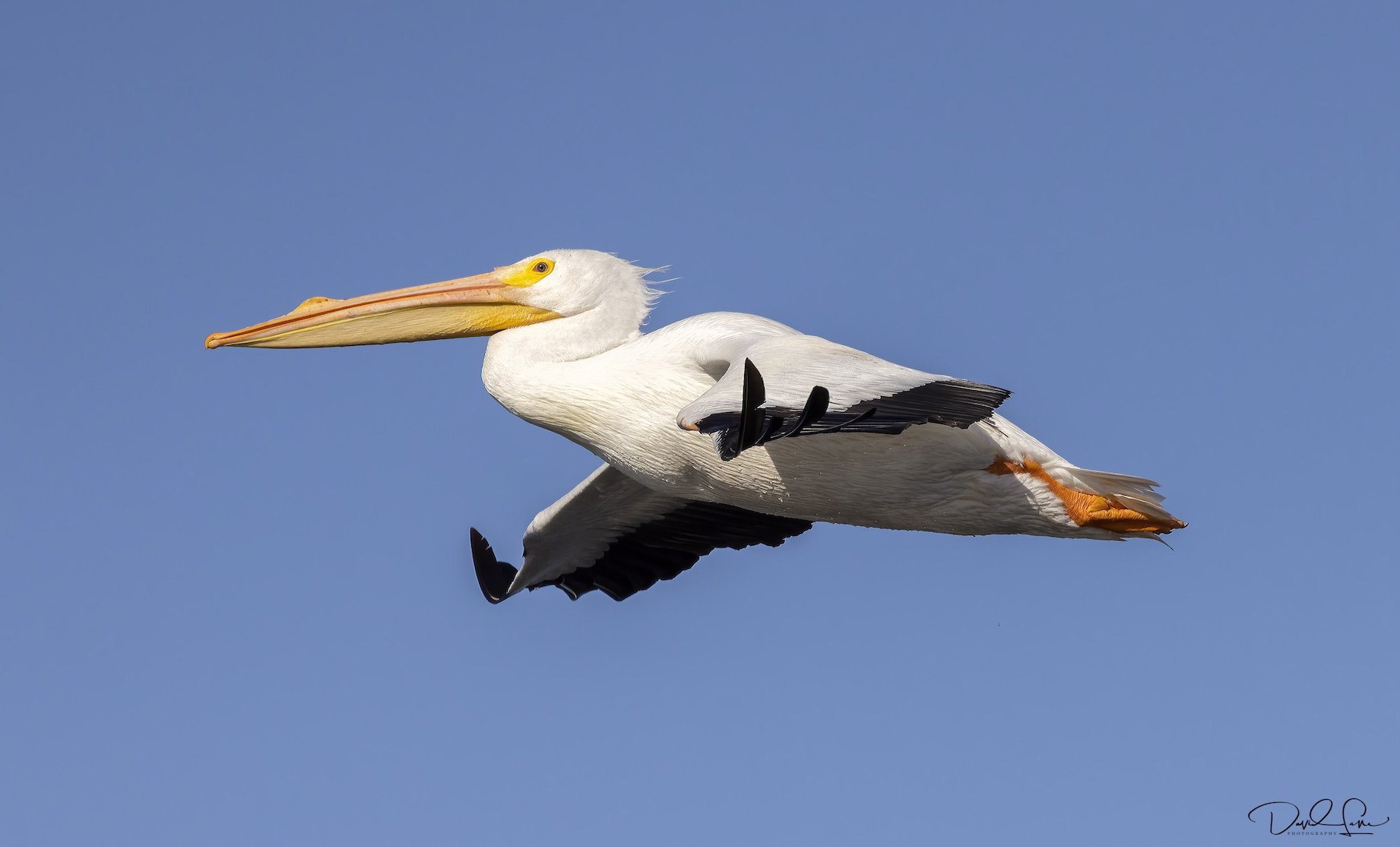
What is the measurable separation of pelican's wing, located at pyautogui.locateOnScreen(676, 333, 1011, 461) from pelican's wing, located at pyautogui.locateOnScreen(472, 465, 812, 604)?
3383mm

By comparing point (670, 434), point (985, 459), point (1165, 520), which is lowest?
point (1165, 520)

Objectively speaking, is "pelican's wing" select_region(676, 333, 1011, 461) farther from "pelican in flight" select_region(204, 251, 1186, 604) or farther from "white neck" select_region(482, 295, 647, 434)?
"white neck" select_region(482, 295, 647, 434)

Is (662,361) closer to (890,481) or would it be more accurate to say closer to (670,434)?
(670,434)

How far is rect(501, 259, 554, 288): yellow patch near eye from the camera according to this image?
31.6 feet

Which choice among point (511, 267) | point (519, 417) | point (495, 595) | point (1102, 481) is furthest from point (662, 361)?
point (495, 595)

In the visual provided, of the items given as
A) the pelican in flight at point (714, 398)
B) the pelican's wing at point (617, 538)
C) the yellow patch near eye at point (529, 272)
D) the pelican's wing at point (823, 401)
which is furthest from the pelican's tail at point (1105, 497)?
the yellow patch near eye at point (529, 272)

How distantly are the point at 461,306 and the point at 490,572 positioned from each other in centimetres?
248

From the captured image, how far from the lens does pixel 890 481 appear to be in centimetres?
842

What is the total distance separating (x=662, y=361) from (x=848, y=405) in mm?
1994

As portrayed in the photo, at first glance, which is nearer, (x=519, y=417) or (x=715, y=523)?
(x=519, y=417)

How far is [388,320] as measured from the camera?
974cm

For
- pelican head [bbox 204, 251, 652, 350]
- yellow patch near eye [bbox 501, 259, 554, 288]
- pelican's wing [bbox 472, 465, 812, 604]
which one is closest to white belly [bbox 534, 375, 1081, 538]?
pelican head [bbox 204, 251, 652, 350]

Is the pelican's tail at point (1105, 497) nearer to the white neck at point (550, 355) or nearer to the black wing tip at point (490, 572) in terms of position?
the white neck at point (550, 355)

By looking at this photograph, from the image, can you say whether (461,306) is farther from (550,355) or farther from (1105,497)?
(1105,497)
